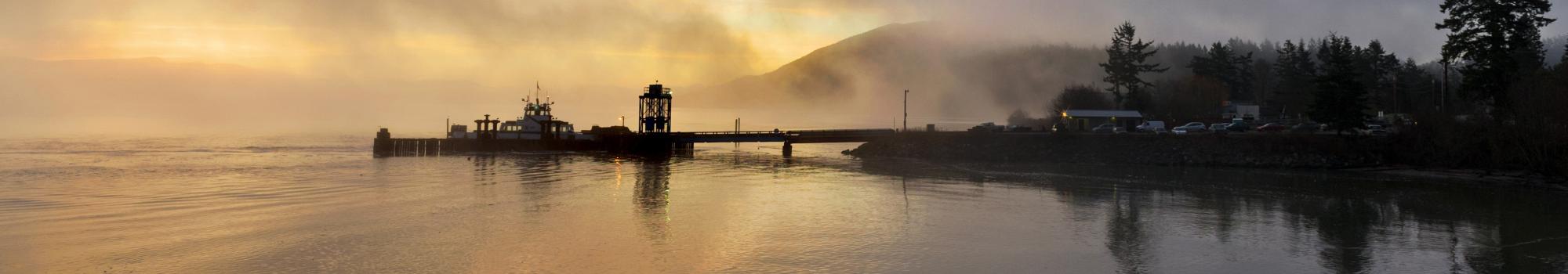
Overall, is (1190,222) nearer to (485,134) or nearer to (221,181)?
(221,181)

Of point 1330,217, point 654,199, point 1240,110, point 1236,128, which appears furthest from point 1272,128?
point 654,199

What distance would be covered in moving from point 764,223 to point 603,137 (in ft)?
243

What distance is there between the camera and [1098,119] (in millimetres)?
121000

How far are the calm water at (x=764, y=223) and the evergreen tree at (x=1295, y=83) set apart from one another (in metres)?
87.6

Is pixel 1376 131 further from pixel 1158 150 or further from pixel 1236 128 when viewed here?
pixel 1158 150

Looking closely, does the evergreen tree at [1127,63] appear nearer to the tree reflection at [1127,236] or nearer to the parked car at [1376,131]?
the parked car at [1376,131]

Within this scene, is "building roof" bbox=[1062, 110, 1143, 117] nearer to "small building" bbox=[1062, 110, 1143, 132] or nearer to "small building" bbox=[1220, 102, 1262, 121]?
"small building" bbox=[1062, 110, 1143, 132]

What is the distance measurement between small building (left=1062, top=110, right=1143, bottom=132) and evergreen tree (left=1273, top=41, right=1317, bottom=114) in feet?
83.3

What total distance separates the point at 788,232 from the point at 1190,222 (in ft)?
45.1

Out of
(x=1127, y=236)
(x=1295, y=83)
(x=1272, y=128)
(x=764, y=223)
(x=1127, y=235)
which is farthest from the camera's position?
(x=1295, y=83)

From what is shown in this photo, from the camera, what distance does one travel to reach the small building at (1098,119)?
118m

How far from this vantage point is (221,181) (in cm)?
4750

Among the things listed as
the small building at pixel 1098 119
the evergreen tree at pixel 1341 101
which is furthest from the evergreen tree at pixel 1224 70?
the evergreen tree at pixel 1341 101

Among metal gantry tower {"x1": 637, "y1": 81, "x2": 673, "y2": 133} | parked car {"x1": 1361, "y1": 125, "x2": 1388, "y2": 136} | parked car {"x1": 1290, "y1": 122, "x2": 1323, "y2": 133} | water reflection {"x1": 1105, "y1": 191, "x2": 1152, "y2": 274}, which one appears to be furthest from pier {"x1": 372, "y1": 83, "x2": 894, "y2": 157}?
water reflection {"x1": 1105, "y1": 191, "x2": 1152, "y2": 274}
